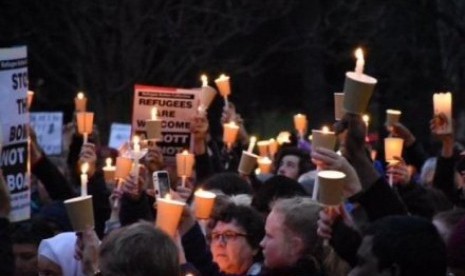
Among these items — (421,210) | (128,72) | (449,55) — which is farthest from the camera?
(128,72)

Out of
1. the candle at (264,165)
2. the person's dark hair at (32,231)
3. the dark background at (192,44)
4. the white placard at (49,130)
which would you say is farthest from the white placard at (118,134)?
the person's dark hair at (32,231)

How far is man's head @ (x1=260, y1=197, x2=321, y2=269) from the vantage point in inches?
266

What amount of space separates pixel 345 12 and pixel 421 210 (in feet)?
57.3

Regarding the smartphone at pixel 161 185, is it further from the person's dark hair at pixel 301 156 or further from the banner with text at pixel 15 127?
the person's dark hair at pixel 301 156

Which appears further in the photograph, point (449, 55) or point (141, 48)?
point (141, 48)

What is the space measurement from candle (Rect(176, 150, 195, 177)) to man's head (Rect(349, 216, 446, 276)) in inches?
138

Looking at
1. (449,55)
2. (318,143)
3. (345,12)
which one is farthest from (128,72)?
(318,143)

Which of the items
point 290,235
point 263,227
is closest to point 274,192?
point 263,227

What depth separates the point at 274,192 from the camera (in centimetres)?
826

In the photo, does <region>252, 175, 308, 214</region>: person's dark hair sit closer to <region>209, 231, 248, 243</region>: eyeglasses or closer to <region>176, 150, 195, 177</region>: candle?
<region>209, 231, 248, 243</region>: eyeglasses

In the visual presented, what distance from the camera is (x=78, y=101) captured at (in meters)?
10.8

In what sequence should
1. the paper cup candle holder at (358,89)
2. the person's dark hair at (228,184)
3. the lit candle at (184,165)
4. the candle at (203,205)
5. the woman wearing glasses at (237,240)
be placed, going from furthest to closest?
the lit candle at (184,165) → the person's dark hair at (228,184) → the candle at (203,205) → the woman wearing glasses at (237,240) → the paper cup candle holder at (358,89)

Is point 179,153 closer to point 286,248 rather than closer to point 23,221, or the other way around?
point 23,221

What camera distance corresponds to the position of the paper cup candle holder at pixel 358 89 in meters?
6.31
